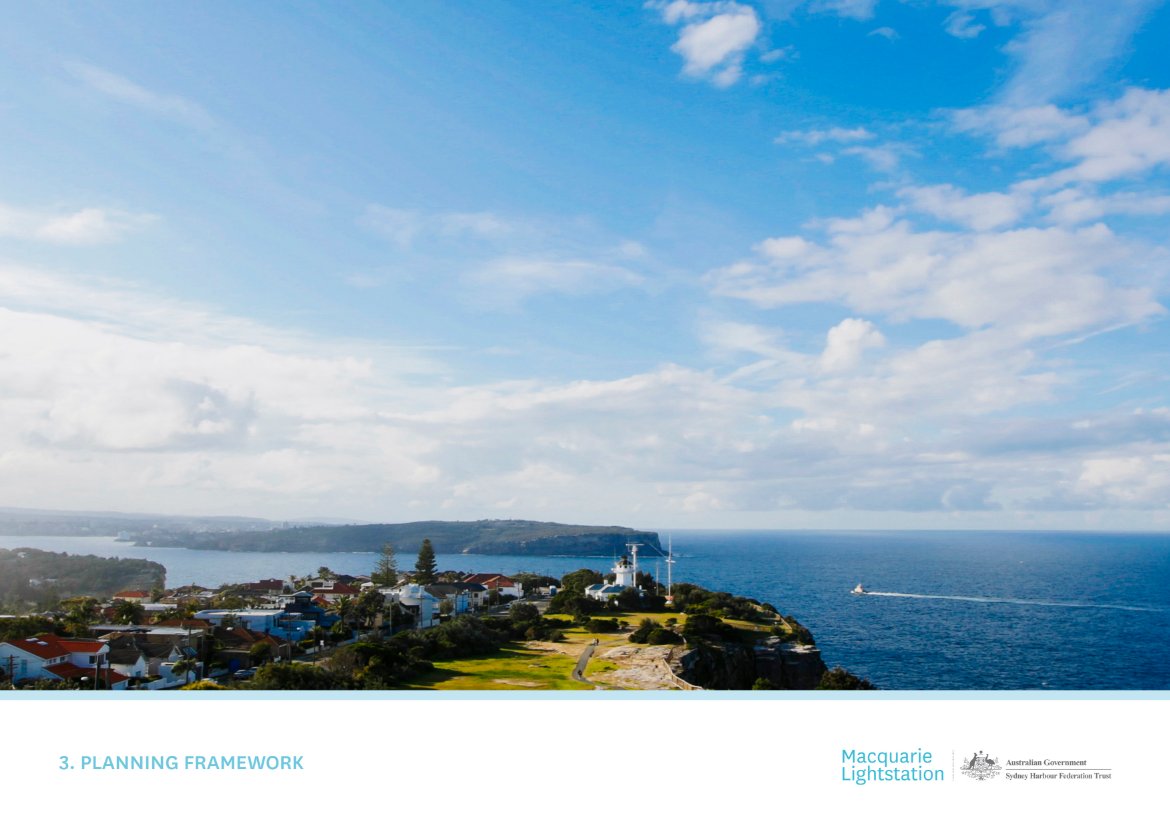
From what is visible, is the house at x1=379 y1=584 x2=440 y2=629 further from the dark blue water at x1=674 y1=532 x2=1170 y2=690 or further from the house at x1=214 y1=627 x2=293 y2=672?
the dark blue water at x1=674 y1=532 x2=1170 y2=690

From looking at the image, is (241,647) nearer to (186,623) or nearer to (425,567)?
(186,623)

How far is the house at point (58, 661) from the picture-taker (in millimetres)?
28500

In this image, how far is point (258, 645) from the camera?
35469 millimetres

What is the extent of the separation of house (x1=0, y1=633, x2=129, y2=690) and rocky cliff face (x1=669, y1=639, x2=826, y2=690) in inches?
953

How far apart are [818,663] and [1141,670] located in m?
22.8

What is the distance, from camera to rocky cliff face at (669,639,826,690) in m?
36.9

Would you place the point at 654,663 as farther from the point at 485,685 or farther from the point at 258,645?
the point at 258,645

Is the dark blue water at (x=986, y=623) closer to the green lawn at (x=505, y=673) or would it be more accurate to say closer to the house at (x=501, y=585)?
the green lawn at (x=505, y=673)

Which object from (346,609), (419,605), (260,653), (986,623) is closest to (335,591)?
(346,609)

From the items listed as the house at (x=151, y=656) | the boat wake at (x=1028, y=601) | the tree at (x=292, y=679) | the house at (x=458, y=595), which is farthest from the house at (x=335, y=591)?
the boat wake at (x=1028, y=601)

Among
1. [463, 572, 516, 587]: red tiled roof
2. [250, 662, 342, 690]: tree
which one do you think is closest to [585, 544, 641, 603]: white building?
[463, 572, 516, 587]: red tiled roof

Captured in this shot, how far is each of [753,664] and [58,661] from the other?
3265 cm
